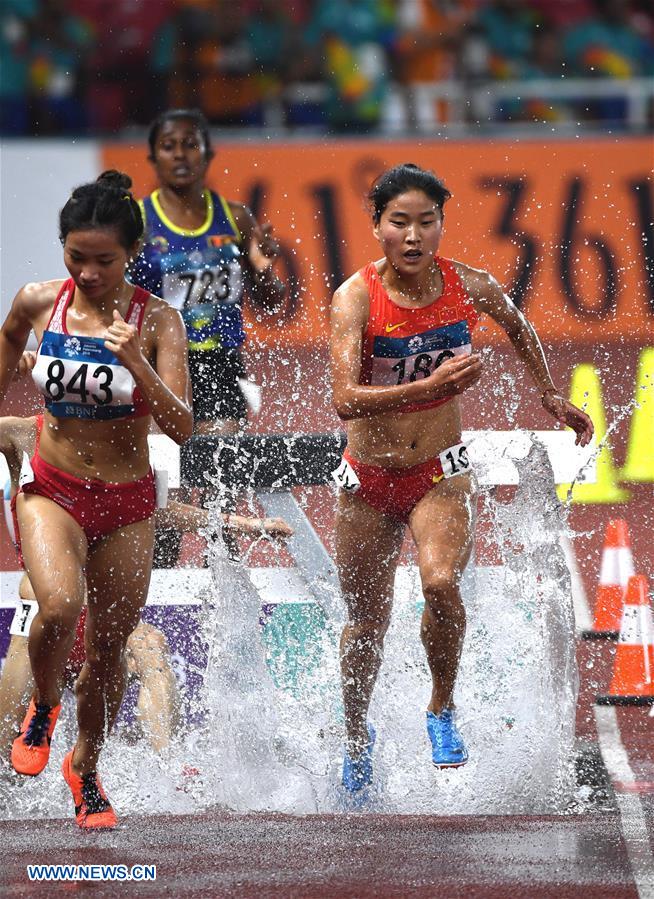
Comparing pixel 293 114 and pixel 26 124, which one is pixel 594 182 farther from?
pixel 26 124

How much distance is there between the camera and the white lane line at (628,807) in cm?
493

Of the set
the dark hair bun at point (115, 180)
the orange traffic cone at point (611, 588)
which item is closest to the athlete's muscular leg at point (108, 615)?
the dark hair bun at point (115, 180)

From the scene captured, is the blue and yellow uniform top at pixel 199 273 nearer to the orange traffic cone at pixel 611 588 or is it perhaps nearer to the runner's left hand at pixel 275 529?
the runner's left hand at pixel 275 529

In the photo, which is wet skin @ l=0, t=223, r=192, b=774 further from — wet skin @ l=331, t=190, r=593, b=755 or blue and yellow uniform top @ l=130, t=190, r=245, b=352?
blue and yellow uniform top @ l=130, t=190, r=245, b=352

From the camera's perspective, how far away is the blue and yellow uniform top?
787 cm

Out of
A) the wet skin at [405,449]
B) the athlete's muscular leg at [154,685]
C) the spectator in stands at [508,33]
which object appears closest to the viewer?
the wet skin at [405,449]

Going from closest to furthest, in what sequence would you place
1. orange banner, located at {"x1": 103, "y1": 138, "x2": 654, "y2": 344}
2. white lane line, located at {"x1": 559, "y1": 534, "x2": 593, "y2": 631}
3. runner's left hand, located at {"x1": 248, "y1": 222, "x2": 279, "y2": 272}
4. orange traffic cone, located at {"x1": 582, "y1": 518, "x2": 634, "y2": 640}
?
runner's left hand, located at {"x1": 248, "y1": 222, "x2": 279, "y2": 272} < orange traffic cone, located at {"x1": 582, "y1": 518, "x2": 634, "y2": 640} < white lane line, located at {"x1": 559, "y1": 534, "x2": 593, "y2": 631} < orange banner, located at {"x1": 103, "y1": 138, "x2": 654, "y2": 344}

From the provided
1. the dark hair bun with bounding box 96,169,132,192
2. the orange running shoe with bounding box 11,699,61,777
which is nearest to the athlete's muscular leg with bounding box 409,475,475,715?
the orange running shoe with bounding box 11,699,61,777

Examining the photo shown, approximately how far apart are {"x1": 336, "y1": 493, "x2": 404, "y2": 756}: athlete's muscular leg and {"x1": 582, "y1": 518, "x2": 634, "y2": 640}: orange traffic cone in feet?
7.31

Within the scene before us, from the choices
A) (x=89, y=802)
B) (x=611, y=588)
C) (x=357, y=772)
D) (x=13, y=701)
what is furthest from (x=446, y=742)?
(x=611, y=588)

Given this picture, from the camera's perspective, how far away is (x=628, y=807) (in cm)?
570

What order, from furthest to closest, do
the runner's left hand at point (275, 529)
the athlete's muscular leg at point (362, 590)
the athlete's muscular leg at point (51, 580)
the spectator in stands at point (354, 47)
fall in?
the spectator in stands at point (354, 47), the runner's left hand at point (275, 529), the athlete's muscular leg at point (362, 590), the athlete's muscular leg at point (51, 580)

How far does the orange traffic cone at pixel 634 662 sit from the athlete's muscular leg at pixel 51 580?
2907 millimetres

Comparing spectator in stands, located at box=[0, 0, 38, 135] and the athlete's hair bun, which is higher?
spectator in stands, located at box=[0, 0, 38, 135]
